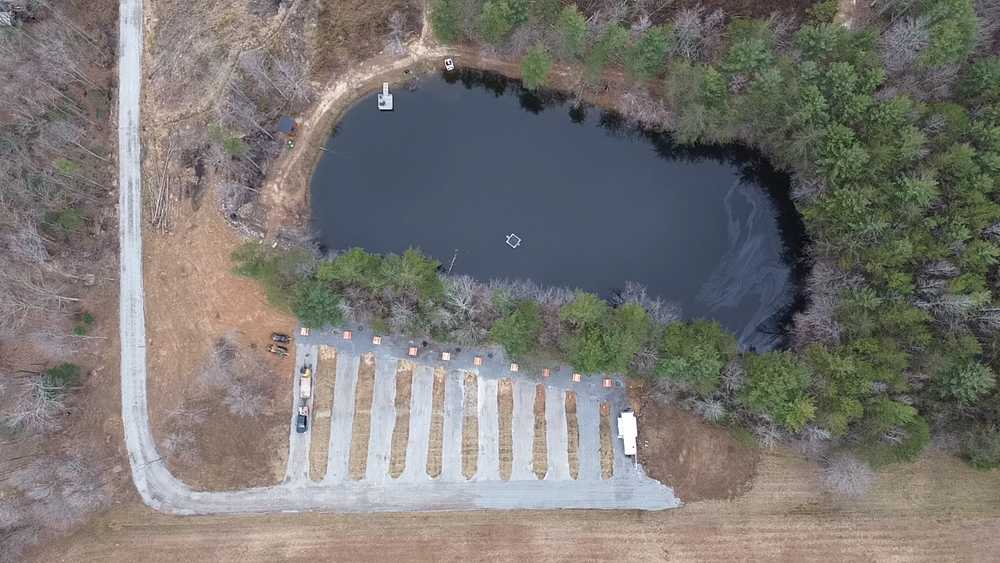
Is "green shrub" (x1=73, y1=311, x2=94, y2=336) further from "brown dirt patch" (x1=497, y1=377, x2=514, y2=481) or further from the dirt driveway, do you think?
"brown dirt patch" (x1=497, y1=377, x2=514, y2=481)

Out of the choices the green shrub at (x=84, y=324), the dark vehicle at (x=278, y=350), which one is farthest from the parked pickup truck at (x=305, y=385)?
the green shrub at (x=84, y=324)

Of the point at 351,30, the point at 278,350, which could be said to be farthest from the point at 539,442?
the point at 351,30

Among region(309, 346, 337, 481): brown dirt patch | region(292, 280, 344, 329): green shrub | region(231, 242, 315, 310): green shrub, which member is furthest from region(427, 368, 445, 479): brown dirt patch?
region(231, 242, 315, 310): green shrub

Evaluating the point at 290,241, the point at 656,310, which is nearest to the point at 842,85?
the point at 656,310

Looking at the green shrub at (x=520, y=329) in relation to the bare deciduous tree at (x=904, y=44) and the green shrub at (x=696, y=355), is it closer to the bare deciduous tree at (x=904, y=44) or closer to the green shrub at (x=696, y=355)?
the green shrub at (x=696, y=355)

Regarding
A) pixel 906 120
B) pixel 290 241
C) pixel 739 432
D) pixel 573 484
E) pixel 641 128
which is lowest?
pixel 573 484

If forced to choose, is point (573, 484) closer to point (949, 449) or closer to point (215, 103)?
point (949, 449)
